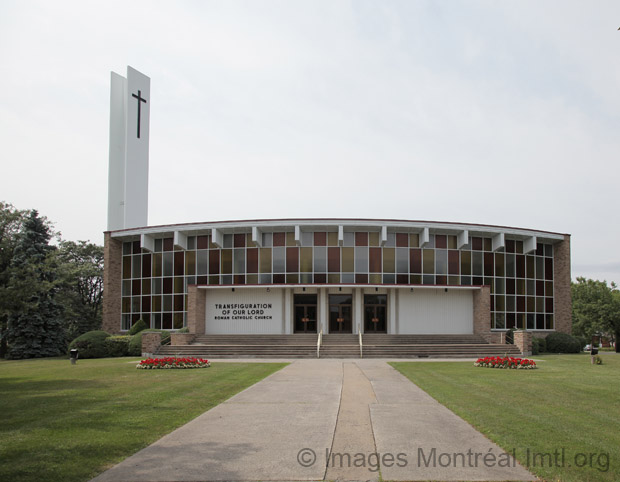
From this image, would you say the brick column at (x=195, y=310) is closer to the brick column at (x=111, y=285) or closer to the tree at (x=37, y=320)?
the brick column at (x=111, y=285)

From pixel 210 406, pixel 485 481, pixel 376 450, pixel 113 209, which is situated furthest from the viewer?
pixel 113 209

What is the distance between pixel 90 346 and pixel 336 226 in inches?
705

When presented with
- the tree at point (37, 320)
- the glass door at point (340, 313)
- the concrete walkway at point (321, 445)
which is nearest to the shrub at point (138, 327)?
the tree at point (37, 320)

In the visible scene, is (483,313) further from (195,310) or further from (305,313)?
(195,310)

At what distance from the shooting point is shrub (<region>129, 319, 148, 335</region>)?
1515 inches

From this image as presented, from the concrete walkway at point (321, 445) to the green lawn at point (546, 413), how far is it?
0.47m

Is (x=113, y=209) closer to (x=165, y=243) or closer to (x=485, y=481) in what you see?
(x=165, y=243)

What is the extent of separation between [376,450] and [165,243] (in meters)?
36.2

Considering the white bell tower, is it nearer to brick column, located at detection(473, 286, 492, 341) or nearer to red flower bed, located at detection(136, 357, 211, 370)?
red flower bed, located at detection(136, 357, 211, 370)

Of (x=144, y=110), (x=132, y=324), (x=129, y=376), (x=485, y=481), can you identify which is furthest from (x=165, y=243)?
(x=485, y=481)

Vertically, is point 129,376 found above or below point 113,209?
below

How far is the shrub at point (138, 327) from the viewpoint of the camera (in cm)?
3847

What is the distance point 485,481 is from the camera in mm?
6301

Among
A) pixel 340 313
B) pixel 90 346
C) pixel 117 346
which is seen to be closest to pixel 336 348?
pixel 340 313
